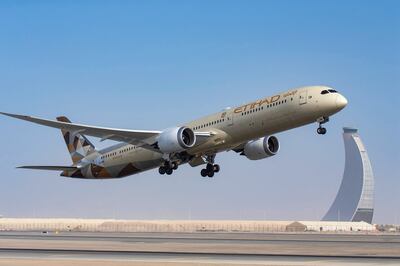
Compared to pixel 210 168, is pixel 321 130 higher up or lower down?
lower down

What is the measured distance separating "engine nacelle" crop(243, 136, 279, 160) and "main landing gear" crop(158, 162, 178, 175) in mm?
8803

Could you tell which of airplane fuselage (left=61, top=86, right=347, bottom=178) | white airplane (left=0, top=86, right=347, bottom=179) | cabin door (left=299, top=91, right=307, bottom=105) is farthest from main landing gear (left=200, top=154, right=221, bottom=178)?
cabin door (left=299, top=91, right=307, bottom=105)

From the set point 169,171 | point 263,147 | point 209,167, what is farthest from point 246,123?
point 209,167

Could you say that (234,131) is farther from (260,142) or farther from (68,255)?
(68,255)

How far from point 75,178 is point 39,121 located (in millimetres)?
20591

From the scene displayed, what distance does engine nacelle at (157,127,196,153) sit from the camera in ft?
225

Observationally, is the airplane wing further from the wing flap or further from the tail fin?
the tail fin

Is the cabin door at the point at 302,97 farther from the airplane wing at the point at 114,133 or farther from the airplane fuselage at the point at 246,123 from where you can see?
the airplane wing at the point at 114,133

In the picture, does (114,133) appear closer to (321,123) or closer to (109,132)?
(109,132)

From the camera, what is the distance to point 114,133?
71312mm

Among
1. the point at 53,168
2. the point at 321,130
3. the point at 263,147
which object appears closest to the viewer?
the point at 321,130

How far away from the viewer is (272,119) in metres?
64.1

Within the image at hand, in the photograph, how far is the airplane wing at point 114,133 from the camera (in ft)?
225

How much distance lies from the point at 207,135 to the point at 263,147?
848 centimetres
